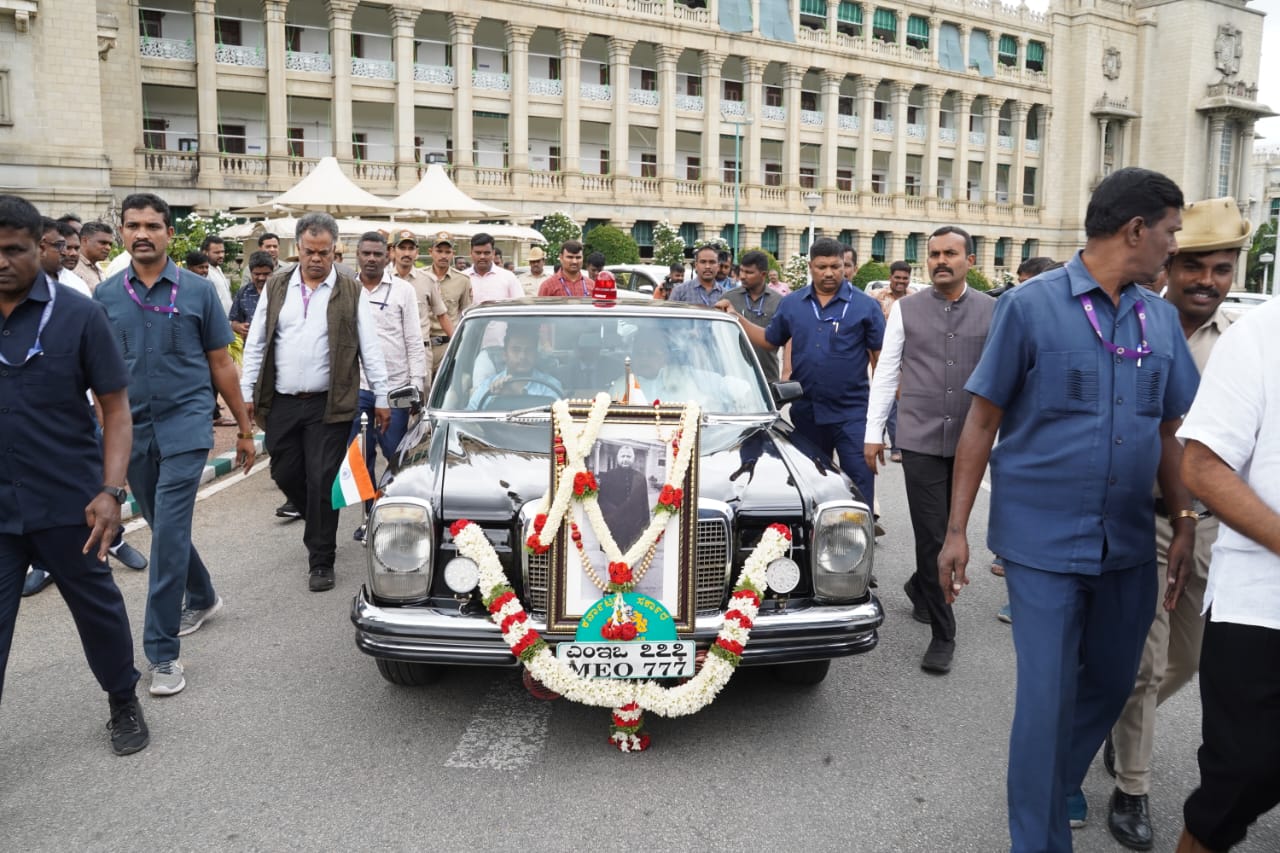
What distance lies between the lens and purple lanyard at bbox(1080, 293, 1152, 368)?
116 inches

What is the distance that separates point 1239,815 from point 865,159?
54.4 m

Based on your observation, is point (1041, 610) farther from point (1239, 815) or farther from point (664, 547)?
point (664, 547)

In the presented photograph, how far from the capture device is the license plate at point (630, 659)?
372cm

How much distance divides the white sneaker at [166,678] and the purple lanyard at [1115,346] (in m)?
4.04

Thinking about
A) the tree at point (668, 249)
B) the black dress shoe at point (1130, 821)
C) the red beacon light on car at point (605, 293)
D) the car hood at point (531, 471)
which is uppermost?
the tree at point (668, 249)

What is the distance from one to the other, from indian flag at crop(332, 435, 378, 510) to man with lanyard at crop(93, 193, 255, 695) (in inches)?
23.2

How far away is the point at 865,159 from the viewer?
2109 inches

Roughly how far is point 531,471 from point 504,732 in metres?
1.07

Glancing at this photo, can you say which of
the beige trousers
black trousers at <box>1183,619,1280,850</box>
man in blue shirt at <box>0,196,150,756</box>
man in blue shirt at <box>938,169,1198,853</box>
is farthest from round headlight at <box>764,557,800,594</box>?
man in blue shirt at <box>0,196,150,756</box>

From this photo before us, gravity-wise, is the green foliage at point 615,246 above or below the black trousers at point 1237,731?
above

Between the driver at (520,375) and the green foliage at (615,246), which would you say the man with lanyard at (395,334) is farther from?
the green foliage at (615,246)

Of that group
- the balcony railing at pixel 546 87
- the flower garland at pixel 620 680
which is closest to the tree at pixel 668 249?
the balcony railing at pixel 546 87

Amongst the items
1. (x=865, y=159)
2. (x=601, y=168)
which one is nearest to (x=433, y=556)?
(x=601, y=168)

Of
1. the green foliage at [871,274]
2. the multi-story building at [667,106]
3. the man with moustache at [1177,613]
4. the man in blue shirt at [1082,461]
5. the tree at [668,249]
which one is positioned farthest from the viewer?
the green foliage at [871,274]
